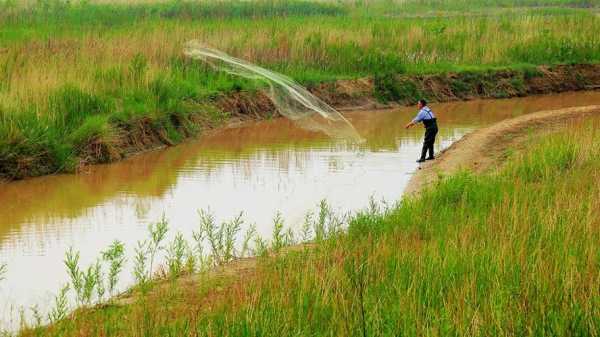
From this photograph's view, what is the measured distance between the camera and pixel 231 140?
16.1 metres

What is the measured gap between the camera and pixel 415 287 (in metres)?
5.46

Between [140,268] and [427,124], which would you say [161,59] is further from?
[140,268]

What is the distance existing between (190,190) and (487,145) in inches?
177

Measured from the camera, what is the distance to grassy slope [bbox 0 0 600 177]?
1325cm

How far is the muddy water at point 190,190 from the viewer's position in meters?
9.12

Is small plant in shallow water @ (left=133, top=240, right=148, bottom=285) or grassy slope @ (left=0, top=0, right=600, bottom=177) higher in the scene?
grassy slope @ (left=0, top=0, right=600, bottom=177)

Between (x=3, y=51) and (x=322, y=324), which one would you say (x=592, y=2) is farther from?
(x=322, y=324)

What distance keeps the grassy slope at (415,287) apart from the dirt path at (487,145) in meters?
3.93

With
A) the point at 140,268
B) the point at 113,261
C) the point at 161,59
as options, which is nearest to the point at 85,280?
the point at 113,261

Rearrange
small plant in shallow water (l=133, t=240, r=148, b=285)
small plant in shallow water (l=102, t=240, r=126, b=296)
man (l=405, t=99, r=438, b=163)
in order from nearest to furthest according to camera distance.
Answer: small plant in shallow water (l=102, t=240, r=126, b=296)
small plant in shallow water (l=133, t=240, r=148, b=285)
man (l=405, t=99, r=438, b=163)

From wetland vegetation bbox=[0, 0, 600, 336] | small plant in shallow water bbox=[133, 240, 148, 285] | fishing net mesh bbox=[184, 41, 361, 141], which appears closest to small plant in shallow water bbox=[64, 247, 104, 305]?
wetland vegetation bbox=[0, 0, 600, 336]

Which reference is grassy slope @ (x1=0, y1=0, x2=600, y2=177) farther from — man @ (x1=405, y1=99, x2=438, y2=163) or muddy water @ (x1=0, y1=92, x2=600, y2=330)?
man @ (x1=405, y1=99, x2=438, y2=163)

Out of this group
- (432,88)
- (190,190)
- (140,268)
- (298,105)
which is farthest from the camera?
(432,88)

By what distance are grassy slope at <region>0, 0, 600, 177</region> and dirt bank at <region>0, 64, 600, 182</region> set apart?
0.03m
